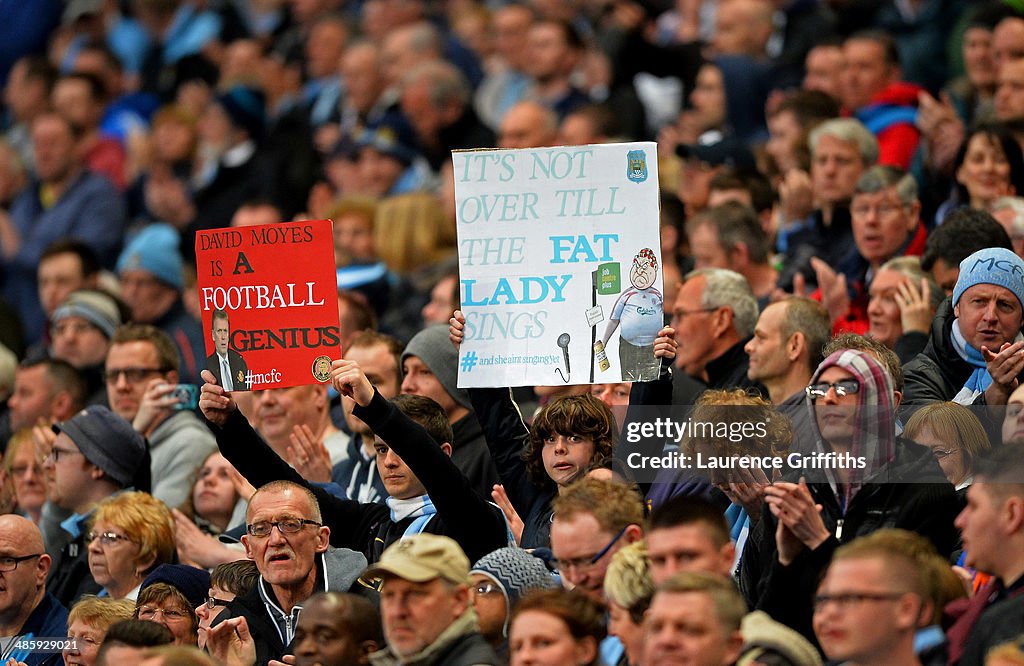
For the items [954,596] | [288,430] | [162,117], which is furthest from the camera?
[162,117]

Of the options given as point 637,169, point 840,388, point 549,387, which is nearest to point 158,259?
point 549,387

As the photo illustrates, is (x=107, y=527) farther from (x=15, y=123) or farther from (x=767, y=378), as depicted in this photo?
(x=15, y=123)

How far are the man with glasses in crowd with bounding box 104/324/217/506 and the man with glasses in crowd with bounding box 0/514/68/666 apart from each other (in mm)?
1168

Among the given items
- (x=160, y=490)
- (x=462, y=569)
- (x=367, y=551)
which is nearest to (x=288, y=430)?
(x=160, y=490)

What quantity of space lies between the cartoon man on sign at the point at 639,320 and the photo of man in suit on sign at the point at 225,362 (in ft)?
5.35

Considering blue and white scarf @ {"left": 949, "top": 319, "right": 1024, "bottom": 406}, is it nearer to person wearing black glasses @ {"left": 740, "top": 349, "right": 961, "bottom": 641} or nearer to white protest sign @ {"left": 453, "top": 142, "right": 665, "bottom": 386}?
person wearing black glasses @ {"left": 740, "top": 349, "right": 961, "bottom": 641}

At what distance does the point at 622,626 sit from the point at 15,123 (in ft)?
46.2

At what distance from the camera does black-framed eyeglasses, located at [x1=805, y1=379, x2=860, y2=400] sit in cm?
764

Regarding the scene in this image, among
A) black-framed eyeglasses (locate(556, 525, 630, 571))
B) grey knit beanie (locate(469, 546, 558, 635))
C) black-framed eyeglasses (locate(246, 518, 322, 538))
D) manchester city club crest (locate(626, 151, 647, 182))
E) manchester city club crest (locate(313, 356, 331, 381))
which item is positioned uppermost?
manchester city club crest (locate(626, 151, 647, 182))

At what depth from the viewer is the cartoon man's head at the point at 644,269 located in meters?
8.51

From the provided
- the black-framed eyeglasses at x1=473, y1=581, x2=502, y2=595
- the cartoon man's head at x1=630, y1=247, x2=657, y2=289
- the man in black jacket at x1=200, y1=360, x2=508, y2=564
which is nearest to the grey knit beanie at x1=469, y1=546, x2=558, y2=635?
the black-framed eyeglasses at x1=473, y1=581, x2=502, y2=595

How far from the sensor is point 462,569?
22.8ft

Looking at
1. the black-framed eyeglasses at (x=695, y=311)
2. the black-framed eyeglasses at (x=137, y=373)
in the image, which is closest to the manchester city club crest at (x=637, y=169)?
the black-framed eyeglasses at (x=695, y=311)

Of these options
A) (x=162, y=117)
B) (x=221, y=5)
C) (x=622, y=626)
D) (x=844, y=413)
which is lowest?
(x=622, y=626)
